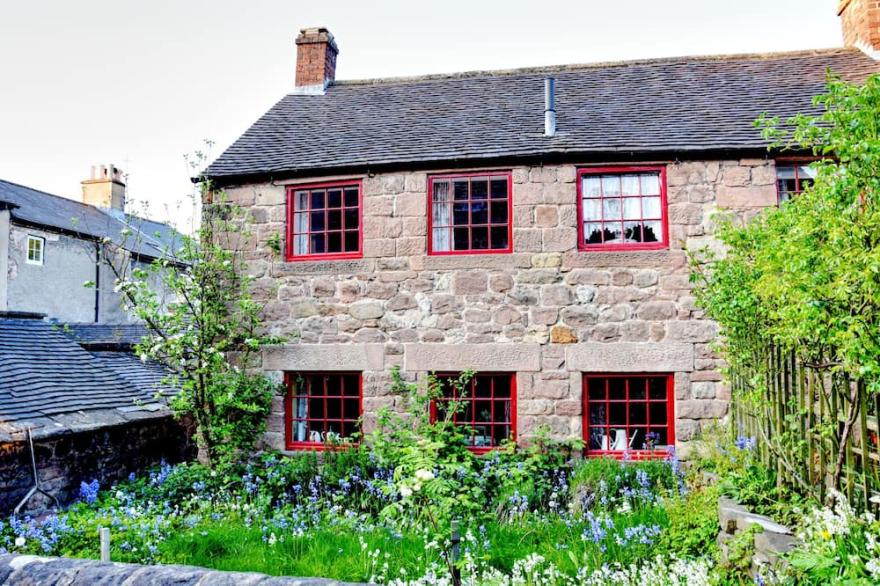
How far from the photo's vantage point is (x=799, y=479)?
14.1ft

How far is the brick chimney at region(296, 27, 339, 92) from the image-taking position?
11.8 meters

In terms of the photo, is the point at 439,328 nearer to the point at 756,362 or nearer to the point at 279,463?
the point at 279,463

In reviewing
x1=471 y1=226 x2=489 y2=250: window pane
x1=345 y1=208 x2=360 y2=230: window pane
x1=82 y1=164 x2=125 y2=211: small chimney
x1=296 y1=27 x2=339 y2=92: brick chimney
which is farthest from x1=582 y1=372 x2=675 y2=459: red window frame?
x1=82 y1=164 x2=125 y2=211: small chimney

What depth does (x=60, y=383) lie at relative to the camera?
27.8ft

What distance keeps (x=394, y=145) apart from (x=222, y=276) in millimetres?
3279

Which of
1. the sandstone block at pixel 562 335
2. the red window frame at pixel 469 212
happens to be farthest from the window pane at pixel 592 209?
the sandstone block at pixel 562 335

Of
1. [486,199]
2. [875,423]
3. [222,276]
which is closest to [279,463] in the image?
[222,276]

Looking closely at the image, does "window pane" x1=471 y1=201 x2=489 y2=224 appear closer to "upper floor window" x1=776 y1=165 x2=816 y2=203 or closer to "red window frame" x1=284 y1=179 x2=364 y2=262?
"red window frame" x1=284 y1=179 x2=364 y2=262

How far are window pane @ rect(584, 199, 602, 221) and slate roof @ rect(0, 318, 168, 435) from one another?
267 inches

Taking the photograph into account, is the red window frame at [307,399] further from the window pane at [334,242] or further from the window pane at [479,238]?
the window pane at [479,238]

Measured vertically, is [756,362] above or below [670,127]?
below

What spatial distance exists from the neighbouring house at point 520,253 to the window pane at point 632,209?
0.02 m

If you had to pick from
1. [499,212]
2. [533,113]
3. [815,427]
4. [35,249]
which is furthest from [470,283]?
[35,249]

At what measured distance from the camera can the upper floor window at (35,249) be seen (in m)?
18.9
